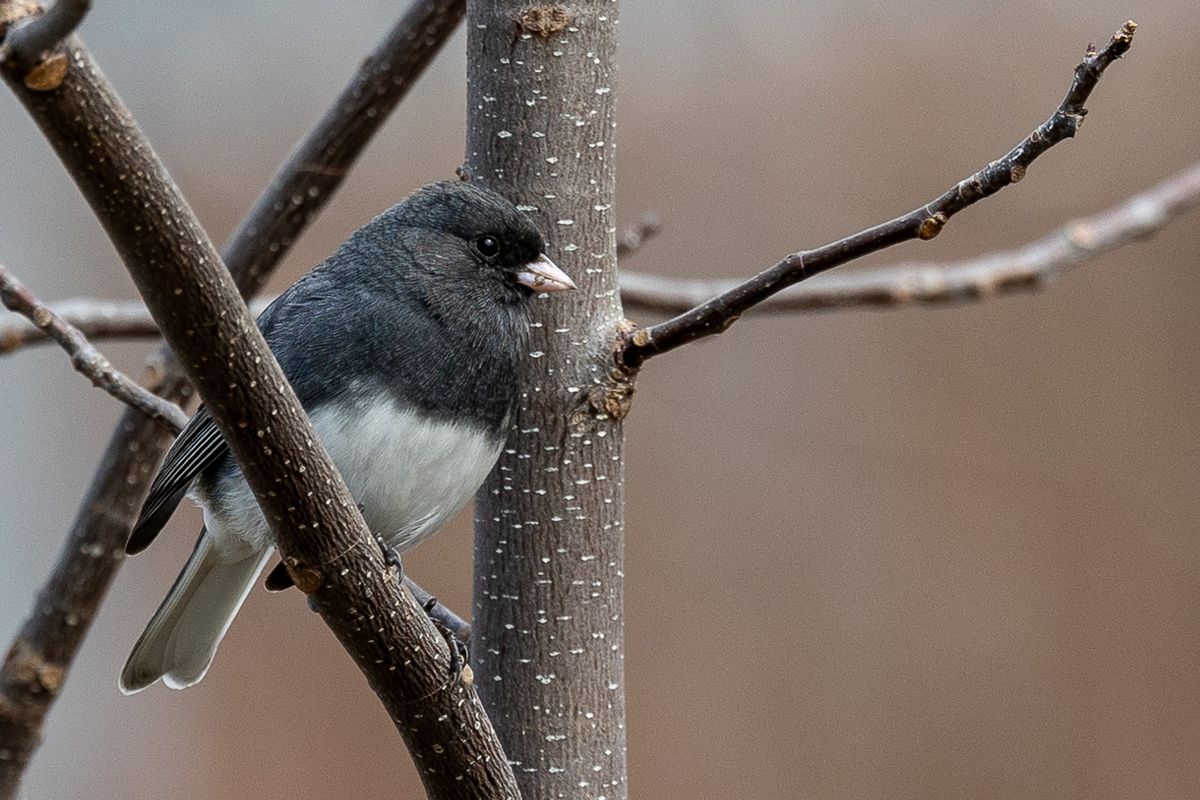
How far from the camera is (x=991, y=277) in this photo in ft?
6.06

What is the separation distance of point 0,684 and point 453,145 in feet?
6.42

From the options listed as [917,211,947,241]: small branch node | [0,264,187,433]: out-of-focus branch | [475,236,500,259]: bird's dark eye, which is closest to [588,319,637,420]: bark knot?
[475,236,500,259]: bird's dark eye

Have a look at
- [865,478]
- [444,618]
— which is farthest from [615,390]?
[865,478]

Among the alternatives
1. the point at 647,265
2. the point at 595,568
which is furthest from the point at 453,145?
the point at 595,568

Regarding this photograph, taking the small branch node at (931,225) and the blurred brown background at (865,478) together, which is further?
the blurred brown background at (865,478)

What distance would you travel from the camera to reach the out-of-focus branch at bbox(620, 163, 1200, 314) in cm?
182

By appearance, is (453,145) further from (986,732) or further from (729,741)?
(986,732)

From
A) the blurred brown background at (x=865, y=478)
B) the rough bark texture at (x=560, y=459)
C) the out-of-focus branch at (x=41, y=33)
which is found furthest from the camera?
the blurred brown background at (x=865, y=478)

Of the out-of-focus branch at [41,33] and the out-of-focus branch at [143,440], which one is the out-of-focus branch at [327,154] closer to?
the out-of-focus branch at [143,440]

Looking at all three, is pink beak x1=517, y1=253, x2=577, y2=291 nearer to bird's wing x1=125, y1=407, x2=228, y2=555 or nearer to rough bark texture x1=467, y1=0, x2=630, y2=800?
rough bark texture x1=467, y1=0, x2=630, y2=800

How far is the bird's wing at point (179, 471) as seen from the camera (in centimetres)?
146

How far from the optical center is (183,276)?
86 centimetres

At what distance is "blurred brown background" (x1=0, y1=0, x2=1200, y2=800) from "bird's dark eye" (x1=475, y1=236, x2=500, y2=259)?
5.43 ft

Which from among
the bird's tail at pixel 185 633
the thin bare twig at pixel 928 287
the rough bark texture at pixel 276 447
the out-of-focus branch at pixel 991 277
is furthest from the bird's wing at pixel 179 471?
the out-of-focus branch at pixel 991 277
